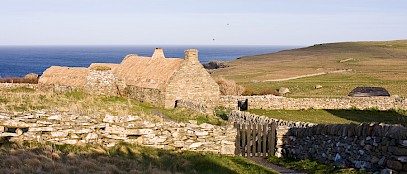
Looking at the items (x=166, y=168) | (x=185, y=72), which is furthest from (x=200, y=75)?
(x=166, y=168)

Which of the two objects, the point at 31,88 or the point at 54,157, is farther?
the point at 31,88

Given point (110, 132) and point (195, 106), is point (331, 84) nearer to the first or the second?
point (195, 106)

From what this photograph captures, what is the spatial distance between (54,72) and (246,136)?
2904cm

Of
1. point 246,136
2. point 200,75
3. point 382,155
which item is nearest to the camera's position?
point 382,155

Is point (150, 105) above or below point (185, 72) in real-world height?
below

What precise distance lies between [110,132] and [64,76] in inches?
1110

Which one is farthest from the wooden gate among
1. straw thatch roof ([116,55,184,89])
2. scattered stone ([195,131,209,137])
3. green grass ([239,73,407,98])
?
green grass ([239,73,407,98])

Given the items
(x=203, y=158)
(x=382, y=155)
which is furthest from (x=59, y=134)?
(x=382, y=155)

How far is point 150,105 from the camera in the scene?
111 feet

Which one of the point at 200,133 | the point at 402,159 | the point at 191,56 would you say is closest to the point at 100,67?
the point at 191,56

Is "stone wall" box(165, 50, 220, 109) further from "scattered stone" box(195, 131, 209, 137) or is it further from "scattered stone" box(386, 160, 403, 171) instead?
"scattered stone" box(386, 160, 403, 171)

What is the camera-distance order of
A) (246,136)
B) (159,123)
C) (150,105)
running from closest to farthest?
(159,123)
(246,136)
(150,105)

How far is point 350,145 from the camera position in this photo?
13.4m

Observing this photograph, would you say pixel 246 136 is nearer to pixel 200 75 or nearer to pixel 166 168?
pixel 166 168
